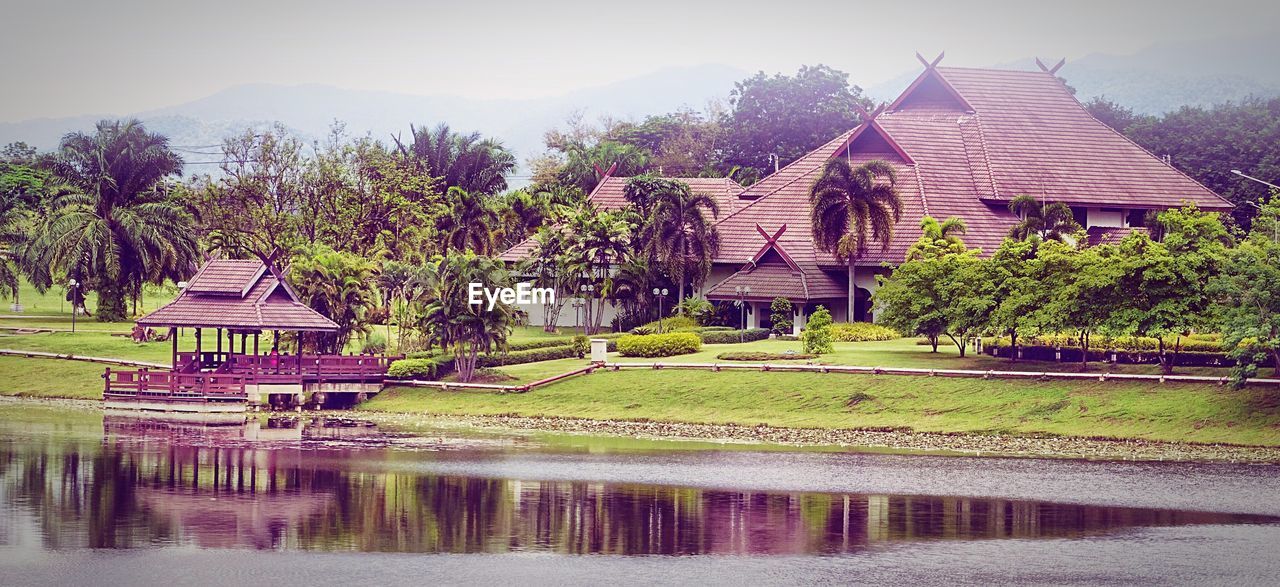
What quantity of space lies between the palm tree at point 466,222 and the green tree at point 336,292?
18751 mm

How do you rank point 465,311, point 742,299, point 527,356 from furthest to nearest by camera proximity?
point 742,299, point 527,356, point 465,311

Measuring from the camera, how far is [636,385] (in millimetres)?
60906

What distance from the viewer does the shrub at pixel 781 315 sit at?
7569 centimetres

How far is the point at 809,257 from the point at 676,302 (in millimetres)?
7704

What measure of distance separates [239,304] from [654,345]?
18.0 m

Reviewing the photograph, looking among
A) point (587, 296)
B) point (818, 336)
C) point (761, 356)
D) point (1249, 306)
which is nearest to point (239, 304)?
point (761, 356)

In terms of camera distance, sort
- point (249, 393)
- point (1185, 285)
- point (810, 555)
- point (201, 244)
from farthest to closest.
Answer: point (201, 244) < point (249, 393) < point (1185, 285) < point (810, 555)

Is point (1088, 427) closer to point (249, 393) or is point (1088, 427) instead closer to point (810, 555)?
point (810, 555)

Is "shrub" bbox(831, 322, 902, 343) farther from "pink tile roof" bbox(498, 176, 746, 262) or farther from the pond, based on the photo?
the pond

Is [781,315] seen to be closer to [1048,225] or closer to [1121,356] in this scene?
[1048,225]

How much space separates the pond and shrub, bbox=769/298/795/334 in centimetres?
2508

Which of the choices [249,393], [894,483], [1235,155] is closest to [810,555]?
[894,483]

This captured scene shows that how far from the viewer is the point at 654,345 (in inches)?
2657

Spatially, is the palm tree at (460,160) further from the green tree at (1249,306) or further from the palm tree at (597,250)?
the green tree at (1249,306)
